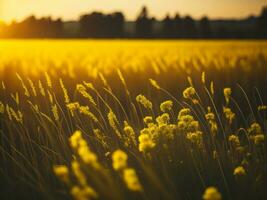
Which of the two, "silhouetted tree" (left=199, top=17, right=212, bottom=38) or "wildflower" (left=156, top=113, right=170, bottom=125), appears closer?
"wildflower" (left=156, top=113, right=170, bottom=125)

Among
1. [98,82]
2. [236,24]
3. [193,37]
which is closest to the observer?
[98,82]

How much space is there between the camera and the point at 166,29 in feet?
142

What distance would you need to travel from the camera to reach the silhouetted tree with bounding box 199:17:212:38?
4153 cm

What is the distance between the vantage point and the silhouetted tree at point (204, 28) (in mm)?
41531

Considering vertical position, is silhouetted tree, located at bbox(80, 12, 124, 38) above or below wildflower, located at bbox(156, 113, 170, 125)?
below

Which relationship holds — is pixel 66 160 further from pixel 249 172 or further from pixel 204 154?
pixel 249 172

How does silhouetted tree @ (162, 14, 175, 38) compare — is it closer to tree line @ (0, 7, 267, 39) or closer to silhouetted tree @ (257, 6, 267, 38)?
tree line @ (0, 7, 267, 39)

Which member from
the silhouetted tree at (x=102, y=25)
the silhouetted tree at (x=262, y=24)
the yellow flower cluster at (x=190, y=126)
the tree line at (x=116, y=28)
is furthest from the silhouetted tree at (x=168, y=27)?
the yellow flower cluster at (x=190, y=126)

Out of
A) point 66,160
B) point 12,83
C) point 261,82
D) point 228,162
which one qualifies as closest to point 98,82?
point 12,83

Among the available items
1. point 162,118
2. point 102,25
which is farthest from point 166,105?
point 102,25

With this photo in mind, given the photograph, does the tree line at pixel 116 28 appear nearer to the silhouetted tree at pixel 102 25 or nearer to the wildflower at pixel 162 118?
the silhouetted tree at pixel 102 25

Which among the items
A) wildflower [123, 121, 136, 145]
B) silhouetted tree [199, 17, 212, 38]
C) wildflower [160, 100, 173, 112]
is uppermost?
wildflower [160, 100, 173, 112]

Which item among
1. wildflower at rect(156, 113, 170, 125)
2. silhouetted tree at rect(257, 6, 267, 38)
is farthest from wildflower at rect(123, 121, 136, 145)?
silhouetted tree at rect(257, 6, 267, 38)

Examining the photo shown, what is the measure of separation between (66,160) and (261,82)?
135 inches
